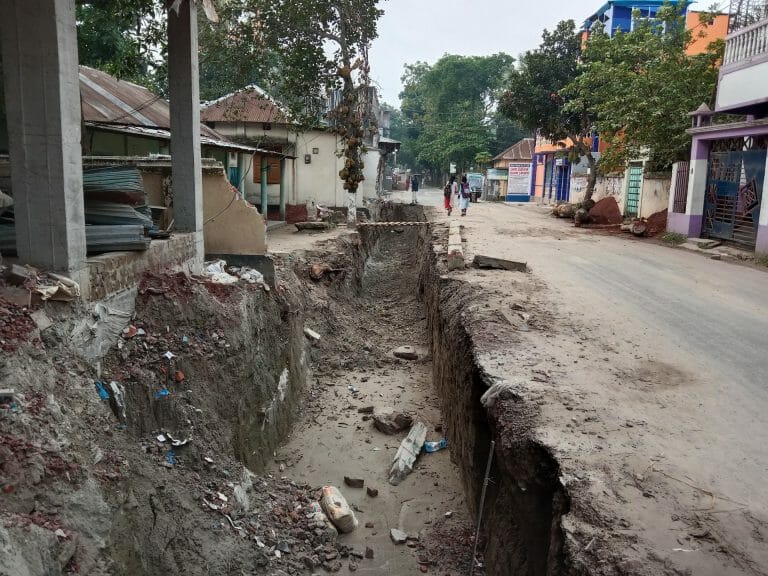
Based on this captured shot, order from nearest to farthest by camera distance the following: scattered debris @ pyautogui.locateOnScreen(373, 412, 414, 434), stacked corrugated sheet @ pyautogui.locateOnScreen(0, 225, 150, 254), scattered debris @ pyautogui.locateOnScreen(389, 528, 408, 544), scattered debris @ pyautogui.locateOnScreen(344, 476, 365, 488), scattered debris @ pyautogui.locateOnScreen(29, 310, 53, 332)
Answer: scattered debris @ pyautogui.locateOnScreen(29, 310, 53, 332)
stacked corrugated sheet @ pyautogui.locateOnScreen(0, 225, 150, 254)
scattered debris @ pyautogui.locateOnScreen(389, 528, 408, 544)
scattered debris @ pyautogui.locateOnScreen(344, 476, 365, 488)
scattered debris @ pyautogui.locateOnScreen(373, 412, 414, 434)

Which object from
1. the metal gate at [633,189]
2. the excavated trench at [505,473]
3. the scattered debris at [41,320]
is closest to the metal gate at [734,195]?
the metal gate at [633,189]

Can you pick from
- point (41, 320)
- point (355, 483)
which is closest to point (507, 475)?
point (355, 483)

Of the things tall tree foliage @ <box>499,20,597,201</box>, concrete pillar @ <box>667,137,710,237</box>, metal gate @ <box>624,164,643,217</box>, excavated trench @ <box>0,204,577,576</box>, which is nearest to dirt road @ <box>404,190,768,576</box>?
excavated trench @ <box>0,204,577,576</box>

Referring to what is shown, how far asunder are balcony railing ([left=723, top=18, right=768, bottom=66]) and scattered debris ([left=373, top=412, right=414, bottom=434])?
1253 centimetres

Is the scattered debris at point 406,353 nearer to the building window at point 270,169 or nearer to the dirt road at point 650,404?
the dirt road at point 650,404

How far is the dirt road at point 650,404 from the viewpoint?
332 cm

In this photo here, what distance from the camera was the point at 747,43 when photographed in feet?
49.1

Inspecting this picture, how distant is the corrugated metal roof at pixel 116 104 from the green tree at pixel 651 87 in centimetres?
1362

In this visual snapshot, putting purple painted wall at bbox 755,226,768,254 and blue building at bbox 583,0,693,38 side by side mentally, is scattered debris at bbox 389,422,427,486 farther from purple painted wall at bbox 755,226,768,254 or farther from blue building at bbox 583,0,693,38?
blue building at bbox 583,0,693,38

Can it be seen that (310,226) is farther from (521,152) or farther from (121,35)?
(521,152)

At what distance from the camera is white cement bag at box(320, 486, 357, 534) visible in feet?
20.2

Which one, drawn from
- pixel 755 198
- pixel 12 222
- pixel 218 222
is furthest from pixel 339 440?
pixel 755 198

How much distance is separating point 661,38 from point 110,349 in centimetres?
2115

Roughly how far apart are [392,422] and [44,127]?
18.1ft
